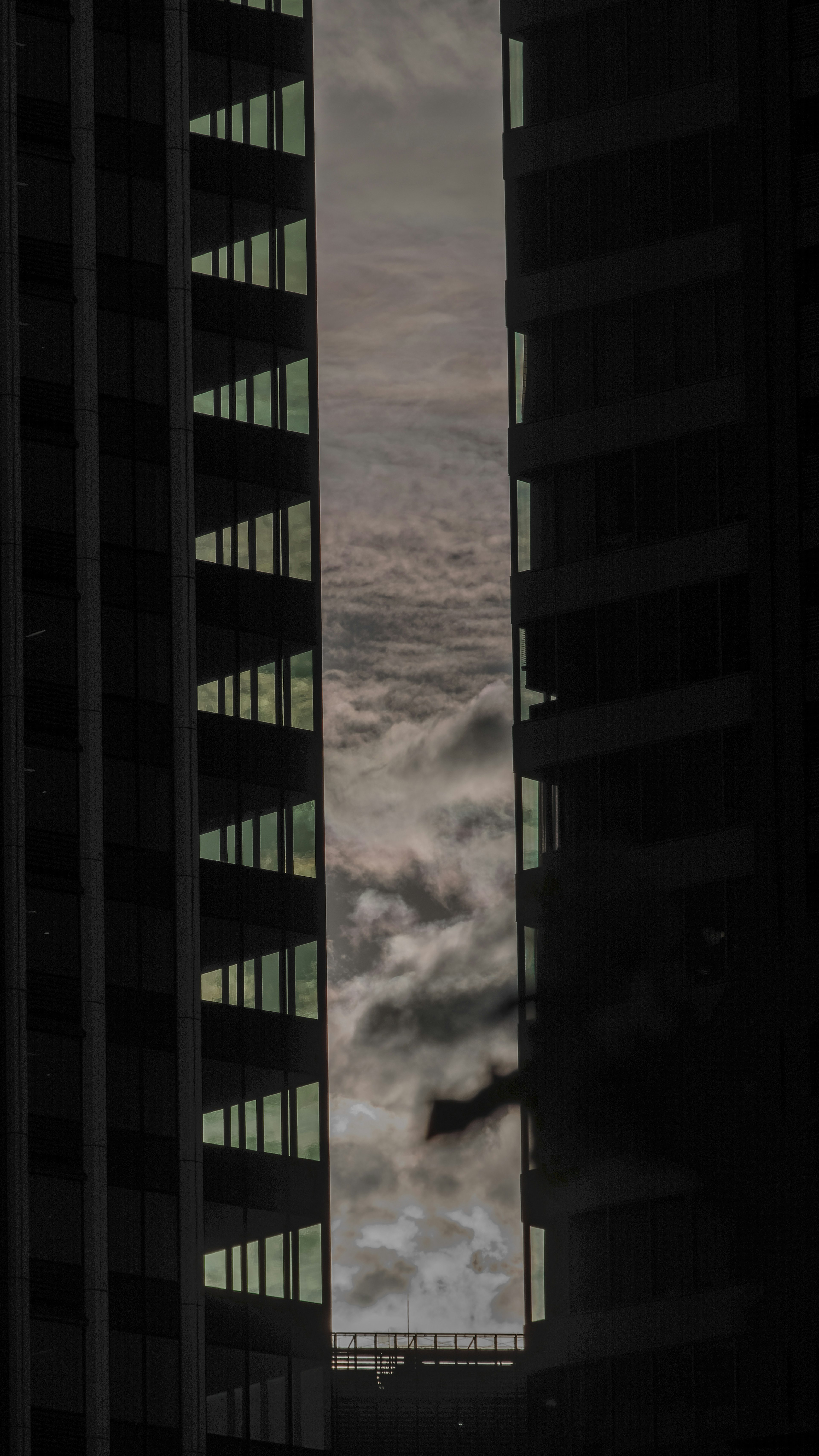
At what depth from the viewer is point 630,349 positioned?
56.2 m

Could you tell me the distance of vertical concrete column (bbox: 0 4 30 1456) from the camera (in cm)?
6150

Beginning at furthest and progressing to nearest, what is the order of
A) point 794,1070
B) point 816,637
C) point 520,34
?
→ point 520,34 → point 816,637 → point 794,1070

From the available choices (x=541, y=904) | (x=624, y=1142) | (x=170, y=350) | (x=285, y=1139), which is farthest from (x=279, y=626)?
(x=624, y=1142)

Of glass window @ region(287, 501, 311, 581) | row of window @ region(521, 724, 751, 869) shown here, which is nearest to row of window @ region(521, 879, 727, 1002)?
row of window @ region(521, 724, 751, 869)

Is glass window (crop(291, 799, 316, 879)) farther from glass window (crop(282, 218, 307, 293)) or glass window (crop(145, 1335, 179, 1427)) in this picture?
glass window (crop(282, 218, 307, 293))

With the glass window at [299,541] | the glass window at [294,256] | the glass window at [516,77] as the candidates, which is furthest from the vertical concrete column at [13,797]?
the glass window at [516,77]

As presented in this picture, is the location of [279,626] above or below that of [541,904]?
above

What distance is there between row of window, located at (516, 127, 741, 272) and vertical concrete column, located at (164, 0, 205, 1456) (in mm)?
14605

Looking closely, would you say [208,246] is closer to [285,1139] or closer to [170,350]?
[170,350]

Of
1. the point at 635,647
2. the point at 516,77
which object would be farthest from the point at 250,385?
the point at 635,647

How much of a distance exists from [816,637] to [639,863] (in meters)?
6.09

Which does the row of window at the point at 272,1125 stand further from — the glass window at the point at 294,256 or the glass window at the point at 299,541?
the glass window at the point at 294,256

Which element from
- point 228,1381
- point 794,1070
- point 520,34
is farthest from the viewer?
point 228,1381

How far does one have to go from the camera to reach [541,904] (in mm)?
55531
